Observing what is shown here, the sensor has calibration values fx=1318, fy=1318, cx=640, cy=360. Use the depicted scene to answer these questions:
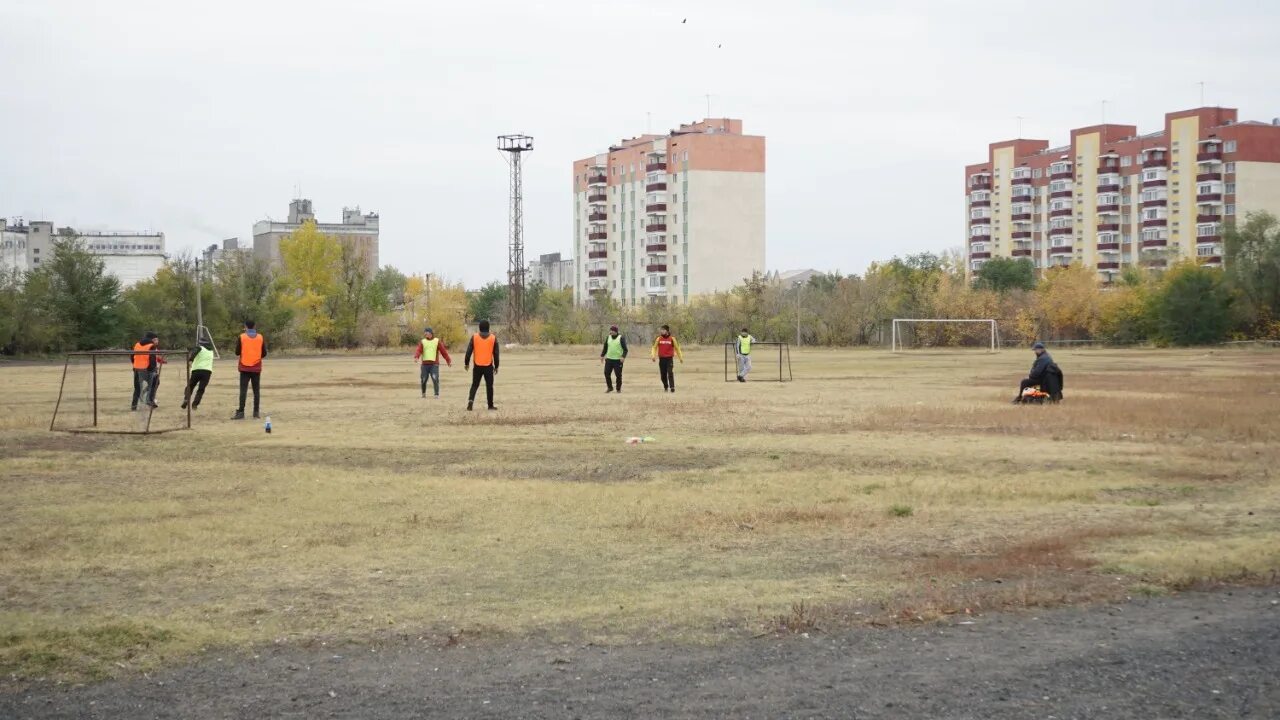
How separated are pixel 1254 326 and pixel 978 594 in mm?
76430

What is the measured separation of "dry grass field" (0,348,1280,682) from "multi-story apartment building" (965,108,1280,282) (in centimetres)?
9232

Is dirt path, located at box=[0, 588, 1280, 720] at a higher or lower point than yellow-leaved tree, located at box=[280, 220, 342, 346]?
lower

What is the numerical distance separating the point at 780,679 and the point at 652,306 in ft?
311

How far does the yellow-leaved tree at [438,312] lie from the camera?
96.4m

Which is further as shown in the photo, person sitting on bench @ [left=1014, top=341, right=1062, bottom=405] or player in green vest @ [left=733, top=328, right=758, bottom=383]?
player in green vest @ [left=733, top=328, right=758, bottom=383]

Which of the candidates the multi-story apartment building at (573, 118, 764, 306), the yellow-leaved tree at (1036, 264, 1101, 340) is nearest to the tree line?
the yellow-leaved tree at (1036, 264, 1101, 340)

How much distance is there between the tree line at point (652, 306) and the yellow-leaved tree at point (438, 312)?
0.52 ft

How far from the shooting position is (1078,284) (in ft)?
303

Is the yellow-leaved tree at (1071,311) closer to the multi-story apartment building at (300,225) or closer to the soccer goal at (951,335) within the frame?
the soccer goal at (951,335)

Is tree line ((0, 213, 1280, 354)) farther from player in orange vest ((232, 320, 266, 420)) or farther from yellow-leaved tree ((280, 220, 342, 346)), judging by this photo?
player in orange vest ((232, 320, 266, 420))

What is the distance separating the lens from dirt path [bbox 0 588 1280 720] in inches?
248

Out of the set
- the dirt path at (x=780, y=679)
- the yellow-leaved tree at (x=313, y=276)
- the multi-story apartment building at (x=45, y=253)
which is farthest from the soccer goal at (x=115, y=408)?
the multi-story apartment building at (x=45, y=253)

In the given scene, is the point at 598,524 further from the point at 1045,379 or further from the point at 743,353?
the point at 743,353

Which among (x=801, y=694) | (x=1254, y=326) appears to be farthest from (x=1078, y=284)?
(x=801, y=694)
